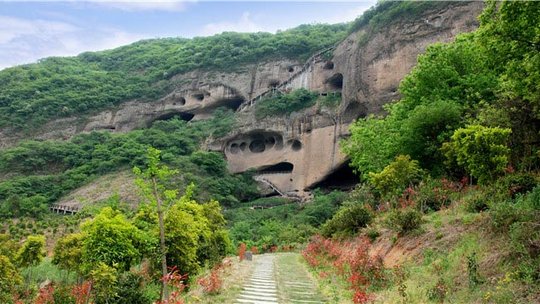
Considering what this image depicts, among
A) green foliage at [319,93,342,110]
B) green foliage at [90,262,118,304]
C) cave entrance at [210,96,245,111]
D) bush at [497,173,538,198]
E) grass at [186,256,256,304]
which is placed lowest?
grass at [186,256,256,304]

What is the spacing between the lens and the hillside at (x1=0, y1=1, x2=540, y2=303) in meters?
8.09

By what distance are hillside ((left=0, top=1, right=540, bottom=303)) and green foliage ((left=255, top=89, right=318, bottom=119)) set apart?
0.20m

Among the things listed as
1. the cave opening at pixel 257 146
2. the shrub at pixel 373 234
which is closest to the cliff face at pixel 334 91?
the cave opening at pixel 257 146

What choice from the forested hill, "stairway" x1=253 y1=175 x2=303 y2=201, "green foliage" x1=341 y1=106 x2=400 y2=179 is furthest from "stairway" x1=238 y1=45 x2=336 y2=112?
"green foliage" x1=341 y1=106 x2=400 y2=179

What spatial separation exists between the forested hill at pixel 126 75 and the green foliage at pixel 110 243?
4485 cm

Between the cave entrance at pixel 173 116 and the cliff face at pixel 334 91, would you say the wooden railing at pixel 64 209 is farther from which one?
the cave entrance at pixel 173 116

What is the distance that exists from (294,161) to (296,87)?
956cm

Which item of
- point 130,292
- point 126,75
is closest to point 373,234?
point 130,292

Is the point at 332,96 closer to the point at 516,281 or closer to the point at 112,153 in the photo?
the point at 112,153

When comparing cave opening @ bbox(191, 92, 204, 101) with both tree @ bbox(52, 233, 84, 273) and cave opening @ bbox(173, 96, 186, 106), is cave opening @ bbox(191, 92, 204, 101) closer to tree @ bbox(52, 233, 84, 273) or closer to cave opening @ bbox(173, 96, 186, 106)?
cave opening @ bbox(173, 96, 186, 106)

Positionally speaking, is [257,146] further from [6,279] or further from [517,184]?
[517,184]

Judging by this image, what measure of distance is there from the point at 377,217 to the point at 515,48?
766 cm

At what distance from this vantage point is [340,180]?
137 ft

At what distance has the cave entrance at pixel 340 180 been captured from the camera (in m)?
40.2
